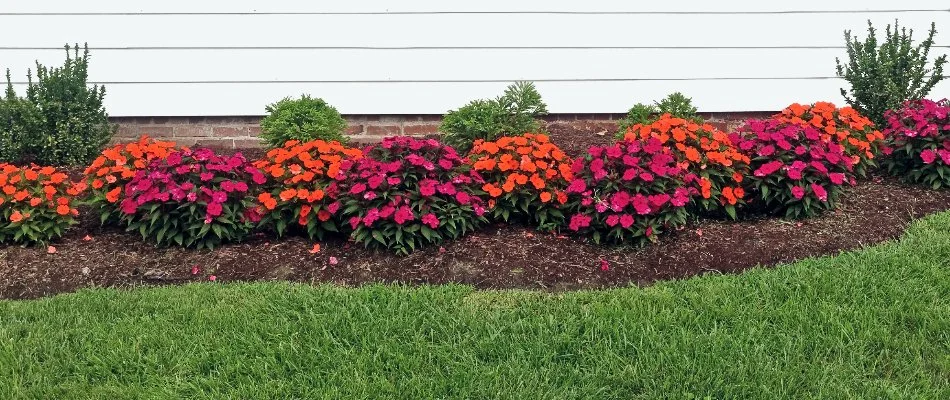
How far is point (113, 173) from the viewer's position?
4.41m

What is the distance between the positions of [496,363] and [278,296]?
1.08 meters

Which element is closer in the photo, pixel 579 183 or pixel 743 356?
pixel 743 356

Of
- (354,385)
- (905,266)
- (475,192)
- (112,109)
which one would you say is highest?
(112,109)

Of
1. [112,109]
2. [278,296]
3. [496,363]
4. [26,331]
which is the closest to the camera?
[496,363]

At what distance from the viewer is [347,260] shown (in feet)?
13.0

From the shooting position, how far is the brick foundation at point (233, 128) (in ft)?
19.9

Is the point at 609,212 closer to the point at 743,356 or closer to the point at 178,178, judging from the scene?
the point at 743,356

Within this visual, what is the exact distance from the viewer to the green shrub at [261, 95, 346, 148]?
5.27 metres

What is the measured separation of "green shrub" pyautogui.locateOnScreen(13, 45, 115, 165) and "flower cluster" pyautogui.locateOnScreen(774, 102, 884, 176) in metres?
4.55

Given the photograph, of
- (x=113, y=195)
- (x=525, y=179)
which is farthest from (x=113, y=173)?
(x=525, y=179)

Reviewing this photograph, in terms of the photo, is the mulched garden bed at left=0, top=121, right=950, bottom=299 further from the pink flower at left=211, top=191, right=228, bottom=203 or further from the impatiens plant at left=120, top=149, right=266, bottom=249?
the pink flower at left=211, top=191, right=228, bottom=203

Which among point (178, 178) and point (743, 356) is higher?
point (178, 178)

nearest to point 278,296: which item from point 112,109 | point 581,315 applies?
point 581,315

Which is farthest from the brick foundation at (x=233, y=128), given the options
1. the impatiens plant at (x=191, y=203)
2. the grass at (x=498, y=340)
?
the grass at (x=498, y=340)
